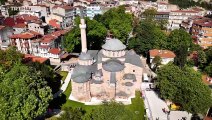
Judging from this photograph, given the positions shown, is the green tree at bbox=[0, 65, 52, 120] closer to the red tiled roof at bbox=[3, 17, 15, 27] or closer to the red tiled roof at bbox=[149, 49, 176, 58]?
the red tiled roof at bbox=[149, 49, 176, 58]

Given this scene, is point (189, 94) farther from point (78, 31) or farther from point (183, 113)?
point (78, 31)

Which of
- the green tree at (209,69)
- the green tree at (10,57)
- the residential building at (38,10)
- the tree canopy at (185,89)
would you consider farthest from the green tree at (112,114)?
the residential building at (38,10)

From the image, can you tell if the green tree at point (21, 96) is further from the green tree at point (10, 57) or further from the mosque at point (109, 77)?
the green tree at point (10, 57)

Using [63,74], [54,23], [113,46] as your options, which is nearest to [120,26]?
[113,46]

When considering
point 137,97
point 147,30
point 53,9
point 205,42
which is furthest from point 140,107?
point 53,9

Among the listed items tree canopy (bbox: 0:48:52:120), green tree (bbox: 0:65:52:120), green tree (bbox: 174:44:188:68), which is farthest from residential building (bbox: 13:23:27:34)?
green tree (bbox: 174:44:188:68)

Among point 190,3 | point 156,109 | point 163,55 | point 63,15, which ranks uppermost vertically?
point 190,3

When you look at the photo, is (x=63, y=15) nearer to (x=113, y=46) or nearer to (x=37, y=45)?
(x=37, y=45)
